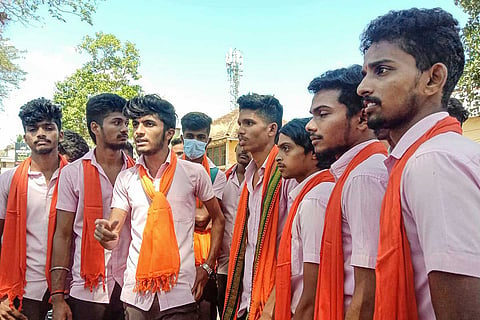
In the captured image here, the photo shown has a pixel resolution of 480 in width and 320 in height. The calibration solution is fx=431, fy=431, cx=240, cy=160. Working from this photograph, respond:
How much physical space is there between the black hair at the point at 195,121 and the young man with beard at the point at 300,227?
6.57ft

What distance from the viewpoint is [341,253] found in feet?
5.46

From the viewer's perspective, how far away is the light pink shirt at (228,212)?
364 cm

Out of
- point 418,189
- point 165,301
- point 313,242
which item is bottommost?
point 165,301

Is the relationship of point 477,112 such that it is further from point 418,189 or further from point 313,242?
point 418,189

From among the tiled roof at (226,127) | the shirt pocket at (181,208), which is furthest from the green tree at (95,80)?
the shirt pocket at (181,208)

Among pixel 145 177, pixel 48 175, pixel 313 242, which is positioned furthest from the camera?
pixel 48 175

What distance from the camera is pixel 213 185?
386 centimetres

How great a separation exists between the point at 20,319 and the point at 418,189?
9.79ft

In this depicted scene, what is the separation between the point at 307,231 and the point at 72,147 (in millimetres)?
3644

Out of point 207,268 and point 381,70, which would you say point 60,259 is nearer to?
point 207,268

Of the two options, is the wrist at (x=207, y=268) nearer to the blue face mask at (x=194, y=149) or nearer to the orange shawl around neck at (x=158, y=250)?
the orange shawl around neck at (x=158, y=250)

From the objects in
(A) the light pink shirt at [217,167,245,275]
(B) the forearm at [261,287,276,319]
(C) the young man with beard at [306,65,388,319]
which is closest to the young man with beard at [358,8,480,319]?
(C) the young man with beard at [306,65,388,319]

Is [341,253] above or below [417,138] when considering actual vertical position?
below

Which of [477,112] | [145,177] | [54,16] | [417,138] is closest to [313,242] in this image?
[417,138]
